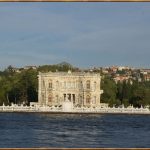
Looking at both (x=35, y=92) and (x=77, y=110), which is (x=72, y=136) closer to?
(x=77, y=110)

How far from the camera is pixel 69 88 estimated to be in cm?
6581

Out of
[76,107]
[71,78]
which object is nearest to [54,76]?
[71,78]

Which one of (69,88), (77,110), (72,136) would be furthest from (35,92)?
(72,136)

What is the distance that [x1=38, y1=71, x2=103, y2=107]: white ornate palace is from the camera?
64.8 m

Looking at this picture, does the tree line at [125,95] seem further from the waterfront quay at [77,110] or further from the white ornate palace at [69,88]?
the waterfront quay at [77,110]

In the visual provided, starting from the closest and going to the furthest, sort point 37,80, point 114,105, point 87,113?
1. point 87,113
2. point 114,105
3. point 37,80

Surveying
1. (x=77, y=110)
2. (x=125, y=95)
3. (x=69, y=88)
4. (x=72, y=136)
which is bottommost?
(x=72, y=136)

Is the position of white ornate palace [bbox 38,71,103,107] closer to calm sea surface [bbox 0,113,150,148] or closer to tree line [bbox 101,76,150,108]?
tree line [bbox 101,76,150,108]

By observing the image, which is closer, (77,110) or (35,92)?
(77,110)

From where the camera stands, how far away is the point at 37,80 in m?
68.2

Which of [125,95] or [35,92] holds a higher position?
[35,92]

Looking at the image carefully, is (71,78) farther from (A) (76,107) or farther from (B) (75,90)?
(A) (76,107)

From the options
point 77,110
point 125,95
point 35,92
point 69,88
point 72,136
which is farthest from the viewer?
point 35,92

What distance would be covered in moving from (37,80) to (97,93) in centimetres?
743
